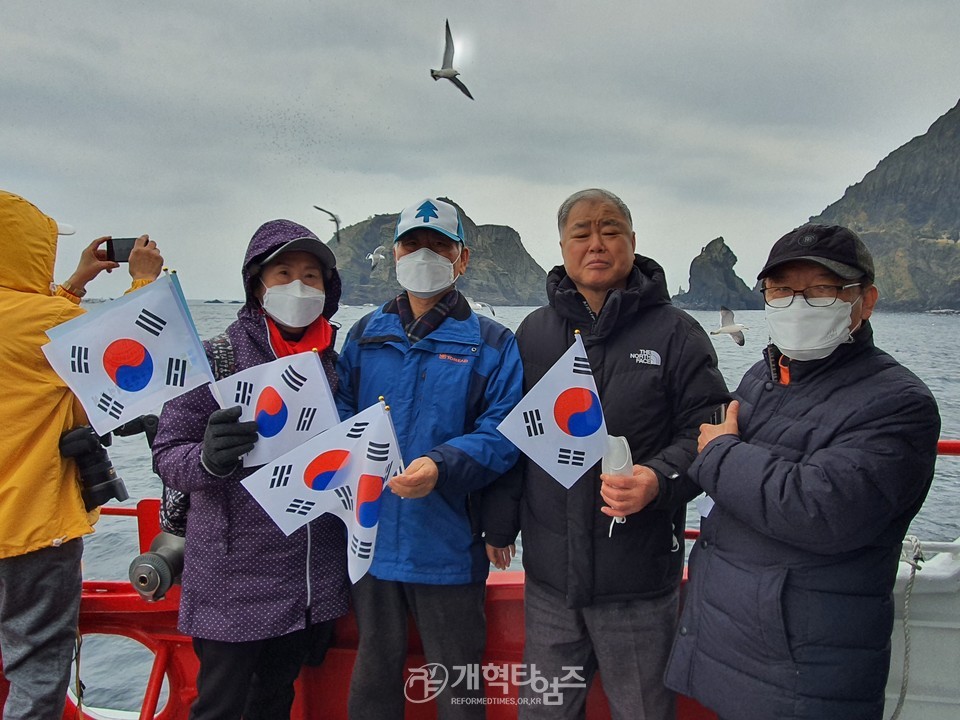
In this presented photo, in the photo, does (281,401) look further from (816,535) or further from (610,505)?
(816,535)

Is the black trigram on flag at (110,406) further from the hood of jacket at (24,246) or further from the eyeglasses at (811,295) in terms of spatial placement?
the eyeglasses at (811,295)

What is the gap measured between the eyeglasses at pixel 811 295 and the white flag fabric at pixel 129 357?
1892mm

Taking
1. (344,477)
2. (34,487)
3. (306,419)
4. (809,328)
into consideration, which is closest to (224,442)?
(306,419)

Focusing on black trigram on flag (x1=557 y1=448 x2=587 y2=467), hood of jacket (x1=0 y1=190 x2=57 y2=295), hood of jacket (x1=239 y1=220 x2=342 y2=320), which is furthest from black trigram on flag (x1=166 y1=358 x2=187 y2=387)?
black trigram on flag (x1=557 y1=448 x2=587 y2=467)

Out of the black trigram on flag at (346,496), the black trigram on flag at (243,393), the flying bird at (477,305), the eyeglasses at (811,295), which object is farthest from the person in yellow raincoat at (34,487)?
the eyeglasses at (811,295)

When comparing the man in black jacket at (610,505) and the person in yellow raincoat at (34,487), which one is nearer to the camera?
the man in black jacket at (610,505)

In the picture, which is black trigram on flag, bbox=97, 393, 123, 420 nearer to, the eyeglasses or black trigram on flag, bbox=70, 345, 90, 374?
black trigram on flag, bbox=70, 345, 90, 374

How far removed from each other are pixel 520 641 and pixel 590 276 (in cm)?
164

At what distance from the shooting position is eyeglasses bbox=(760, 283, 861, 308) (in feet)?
6.15

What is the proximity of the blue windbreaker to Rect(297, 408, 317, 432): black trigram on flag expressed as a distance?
249 millimetres

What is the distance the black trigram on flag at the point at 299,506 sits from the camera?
211 cm

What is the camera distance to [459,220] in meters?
2.62

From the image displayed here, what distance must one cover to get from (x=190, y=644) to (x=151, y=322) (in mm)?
1655

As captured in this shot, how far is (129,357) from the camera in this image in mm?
2109
